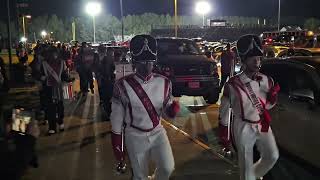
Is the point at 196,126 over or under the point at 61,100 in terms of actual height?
under

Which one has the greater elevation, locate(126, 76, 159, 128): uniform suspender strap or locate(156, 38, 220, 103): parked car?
locate(126, 76, 159, 128): uniform suspender strap

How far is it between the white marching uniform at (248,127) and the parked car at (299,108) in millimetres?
1123

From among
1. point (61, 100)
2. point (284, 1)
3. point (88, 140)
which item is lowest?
point (88, 140)

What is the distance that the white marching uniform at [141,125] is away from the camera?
4.81 m

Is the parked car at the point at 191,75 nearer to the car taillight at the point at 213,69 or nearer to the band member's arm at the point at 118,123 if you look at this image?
the car taillight at the point at 213,69

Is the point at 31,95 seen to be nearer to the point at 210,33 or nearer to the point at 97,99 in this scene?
the point at 97,99

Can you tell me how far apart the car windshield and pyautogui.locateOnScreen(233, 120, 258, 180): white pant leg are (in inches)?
375

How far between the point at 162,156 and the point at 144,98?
58 cm

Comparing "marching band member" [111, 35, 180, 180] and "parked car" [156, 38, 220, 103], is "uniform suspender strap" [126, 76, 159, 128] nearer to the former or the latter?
"marching band member" [111, 35, 180, 180]

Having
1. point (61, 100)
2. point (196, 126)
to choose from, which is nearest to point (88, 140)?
point (61, 100)

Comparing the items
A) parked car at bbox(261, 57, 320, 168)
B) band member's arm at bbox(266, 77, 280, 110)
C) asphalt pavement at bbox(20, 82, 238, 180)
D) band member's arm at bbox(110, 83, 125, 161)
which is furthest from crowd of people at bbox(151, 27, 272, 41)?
band member's arm at bbox(110, 83, 125, 161)

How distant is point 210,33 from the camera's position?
79500 mm

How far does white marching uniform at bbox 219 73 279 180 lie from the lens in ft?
17.3

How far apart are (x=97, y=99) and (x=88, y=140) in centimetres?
623
